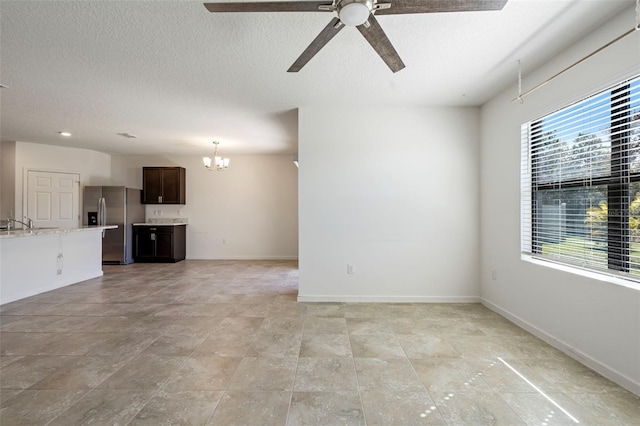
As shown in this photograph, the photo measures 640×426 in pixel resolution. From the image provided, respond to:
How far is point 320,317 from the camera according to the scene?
3014mm

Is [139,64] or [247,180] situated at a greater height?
[139,64]

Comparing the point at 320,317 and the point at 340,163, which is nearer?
the point at 320,317

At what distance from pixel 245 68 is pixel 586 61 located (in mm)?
2845

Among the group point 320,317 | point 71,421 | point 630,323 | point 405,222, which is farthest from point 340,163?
point 71,421

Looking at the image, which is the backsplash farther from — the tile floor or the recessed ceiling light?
the tile floor

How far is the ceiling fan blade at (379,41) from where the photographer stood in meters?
1.53

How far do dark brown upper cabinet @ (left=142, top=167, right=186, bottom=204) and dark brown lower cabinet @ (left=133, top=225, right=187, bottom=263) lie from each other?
2.43 ft

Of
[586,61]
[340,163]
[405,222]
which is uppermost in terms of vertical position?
[586,61]

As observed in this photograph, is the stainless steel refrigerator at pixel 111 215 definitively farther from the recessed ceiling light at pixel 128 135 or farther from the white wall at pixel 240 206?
the recessed ceiling light at pixel 128 135

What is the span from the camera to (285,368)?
2016 mm

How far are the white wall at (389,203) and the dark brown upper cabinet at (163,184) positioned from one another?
4328 mm

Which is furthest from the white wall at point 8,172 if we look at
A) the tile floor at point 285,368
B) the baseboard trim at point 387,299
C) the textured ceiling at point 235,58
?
the baseboard trim at point 387,299

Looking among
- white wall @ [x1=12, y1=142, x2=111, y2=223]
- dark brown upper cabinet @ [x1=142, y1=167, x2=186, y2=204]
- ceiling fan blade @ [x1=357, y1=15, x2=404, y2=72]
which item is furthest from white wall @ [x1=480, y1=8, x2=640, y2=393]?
white wall @ [x1=12, y1=142, x2=111, y2=223]

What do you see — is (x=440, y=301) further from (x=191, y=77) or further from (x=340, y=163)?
(x=191, y=77)
